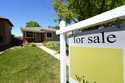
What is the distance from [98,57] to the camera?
2.55 meters

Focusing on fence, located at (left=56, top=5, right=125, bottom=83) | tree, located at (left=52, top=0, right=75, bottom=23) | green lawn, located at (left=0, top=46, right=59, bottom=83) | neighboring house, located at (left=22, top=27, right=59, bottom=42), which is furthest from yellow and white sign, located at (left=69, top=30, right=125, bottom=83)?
neighboring house, located at (left=22, top=27, right=59, bottom=42)

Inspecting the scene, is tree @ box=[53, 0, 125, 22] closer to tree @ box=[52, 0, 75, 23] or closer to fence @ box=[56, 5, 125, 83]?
tree @ box=[52, 0, 75, 23]

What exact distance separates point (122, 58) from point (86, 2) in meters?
17.3

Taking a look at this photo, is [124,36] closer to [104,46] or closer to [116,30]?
[116,30]

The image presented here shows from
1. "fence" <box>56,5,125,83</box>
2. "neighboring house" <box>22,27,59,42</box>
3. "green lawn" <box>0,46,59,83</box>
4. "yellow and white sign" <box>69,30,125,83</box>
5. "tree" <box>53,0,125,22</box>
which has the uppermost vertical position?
"tree" <box>53,0,125,22</box>

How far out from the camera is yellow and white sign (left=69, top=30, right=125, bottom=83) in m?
2.20

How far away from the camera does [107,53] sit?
237cm

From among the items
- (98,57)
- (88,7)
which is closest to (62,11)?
Result: (88,7)

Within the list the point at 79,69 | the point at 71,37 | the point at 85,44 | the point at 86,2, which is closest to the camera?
the point at 85,44

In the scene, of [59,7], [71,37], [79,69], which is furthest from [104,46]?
[59,7]

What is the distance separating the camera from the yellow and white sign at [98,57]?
220 cm

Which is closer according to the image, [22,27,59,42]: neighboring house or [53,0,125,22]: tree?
[53,0,125,22]: tree

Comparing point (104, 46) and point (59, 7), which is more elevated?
point (59, 7)

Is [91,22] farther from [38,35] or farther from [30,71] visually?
[38,35]
